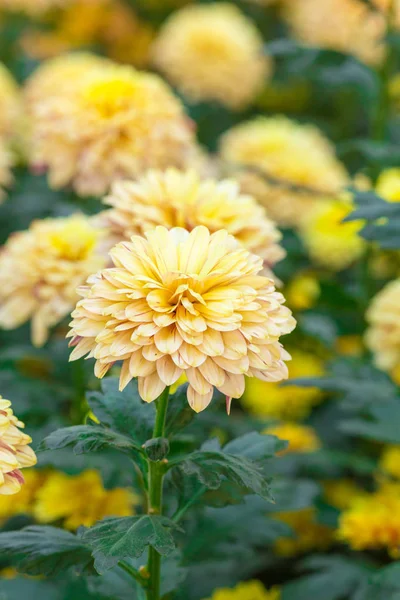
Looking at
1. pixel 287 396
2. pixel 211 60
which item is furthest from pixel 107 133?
pixel 211 60

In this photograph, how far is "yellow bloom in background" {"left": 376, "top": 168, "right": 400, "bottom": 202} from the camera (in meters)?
1.79

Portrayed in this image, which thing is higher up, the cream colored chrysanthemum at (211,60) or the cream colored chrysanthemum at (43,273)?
the cream colored chrysanthemum at (43,273)

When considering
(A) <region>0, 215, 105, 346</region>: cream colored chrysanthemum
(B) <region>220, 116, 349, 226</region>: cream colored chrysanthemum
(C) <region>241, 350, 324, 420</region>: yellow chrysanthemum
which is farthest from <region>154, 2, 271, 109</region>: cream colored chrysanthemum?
(A) <region>0, 215, 105, 346</region>: cream colored chrysanthemum

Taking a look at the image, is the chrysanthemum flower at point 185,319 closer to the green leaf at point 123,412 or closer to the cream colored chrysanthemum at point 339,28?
the green leaf at point 123,412

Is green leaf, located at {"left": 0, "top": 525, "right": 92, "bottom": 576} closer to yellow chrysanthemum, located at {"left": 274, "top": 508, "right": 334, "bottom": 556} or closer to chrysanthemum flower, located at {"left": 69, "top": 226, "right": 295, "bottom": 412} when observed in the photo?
chrysanthemum flower, located at {"left": 69, "top": 226, "right": 295, "bottom": 412}

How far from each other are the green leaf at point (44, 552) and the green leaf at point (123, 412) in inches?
5.6

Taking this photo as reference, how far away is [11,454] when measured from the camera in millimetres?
893

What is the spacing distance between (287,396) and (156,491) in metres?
1.03

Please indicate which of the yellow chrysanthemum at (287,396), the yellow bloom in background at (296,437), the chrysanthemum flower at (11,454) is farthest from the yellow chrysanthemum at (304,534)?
the chrysanthemum flower at (11,454)

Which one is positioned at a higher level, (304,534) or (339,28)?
(339,28)

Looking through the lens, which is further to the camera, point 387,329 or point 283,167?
point 283,167

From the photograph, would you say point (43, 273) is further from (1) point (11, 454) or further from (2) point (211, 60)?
(2) point (211, 60)

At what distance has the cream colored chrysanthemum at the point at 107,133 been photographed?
1.75 meters

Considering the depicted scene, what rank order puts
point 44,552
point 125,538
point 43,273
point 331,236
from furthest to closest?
point 331,236
point 43,273
point 44,552
point 125,538
